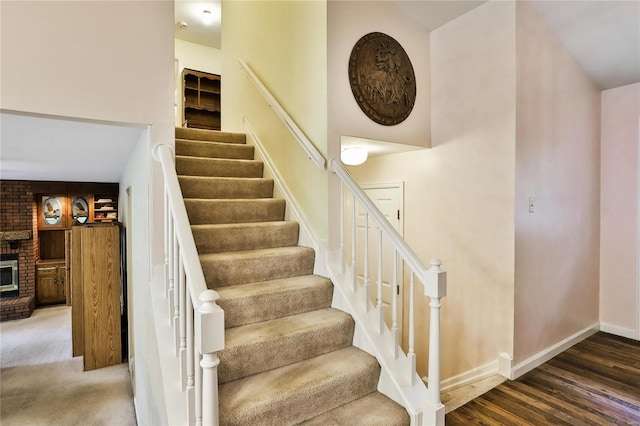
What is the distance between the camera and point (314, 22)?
99.9 inches

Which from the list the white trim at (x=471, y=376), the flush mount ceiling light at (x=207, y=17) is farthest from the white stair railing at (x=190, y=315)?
the flush mount ceiling light at (x=207, y=17)

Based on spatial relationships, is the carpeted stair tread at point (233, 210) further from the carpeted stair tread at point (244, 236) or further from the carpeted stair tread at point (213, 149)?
the carpeted stair tread at point (213, 149)

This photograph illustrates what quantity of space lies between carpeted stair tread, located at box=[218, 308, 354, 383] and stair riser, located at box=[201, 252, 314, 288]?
0.35 metres

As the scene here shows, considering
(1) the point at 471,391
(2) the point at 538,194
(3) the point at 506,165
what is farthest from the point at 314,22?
(1) the point at 471,391

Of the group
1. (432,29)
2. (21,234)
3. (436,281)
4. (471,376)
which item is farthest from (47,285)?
(432,29)

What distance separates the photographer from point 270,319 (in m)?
2.14

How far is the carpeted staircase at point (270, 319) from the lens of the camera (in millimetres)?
1710

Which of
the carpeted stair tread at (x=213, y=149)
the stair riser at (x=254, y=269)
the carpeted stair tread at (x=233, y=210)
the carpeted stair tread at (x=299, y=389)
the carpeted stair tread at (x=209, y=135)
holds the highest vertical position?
the carpeted stair tread at (x=209, y=135)

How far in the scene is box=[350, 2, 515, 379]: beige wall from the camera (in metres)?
2.60

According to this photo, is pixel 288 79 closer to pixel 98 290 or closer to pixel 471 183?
pixel 471 183

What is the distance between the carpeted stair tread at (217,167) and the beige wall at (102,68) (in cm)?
59

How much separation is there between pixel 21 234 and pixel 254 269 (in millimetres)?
6156

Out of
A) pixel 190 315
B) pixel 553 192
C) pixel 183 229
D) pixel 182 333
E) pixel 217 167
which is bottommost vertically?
pixel 182 333

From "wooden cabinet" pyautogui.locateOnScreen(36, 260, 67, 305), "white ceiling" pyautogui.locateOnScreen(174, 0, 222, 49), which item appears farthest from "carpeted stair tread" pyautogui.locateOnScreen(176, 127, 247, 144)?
"wooden cabinet" pyautogui.locateOnScreen(36, 260, 67, 305)
